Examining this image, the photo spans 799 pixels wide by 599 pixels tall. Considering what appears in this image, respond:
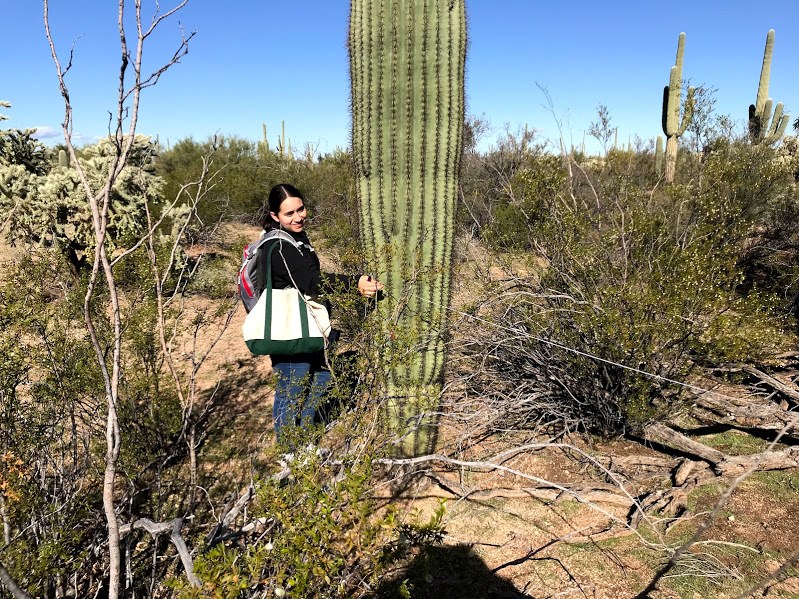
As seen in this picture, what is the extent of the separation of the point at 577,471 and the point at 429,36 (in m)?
2.63

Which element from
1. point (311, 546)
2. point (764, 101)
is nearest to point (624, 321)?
point (311, 546)

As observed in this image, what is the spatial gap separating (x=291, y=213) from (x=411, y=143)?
83cm

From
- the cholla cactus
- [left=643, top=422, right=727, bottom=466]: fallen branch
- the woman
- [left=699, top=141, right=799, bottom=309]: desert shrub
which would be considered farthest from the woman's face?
the cholla cactus

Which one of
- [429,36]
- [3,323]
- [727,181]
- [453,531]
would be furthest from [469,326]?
[3,323]

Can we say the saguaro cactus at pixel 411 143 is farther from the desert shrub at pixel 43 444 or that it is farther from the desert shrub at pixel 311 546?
the desert shrub at pixel 43 444

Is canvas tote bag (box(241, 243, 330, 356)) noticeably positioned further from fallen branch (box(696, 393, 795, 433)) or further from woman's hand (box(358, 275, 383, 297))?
fallen branch (box(696, 393, 795, 433))

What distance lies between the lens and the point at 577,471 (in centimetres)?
296

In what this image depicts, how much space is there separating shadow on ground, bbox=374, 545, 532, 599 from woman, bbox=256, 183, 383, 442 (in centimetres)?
77

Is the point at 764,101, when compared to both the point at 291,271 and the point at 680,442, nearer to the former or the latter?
the point at 680,442

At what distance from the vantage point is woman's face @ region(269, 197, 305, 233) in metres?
2.44

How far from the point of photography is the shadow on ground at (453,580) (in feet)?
6.88

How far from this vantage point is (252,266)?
2.43 m

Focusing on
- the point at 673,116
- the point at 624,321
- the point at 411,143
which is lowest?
the point at 624,321

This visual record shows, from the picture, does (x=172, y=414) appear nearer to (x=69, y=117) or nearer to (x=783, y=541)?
(x=69, y=117)
